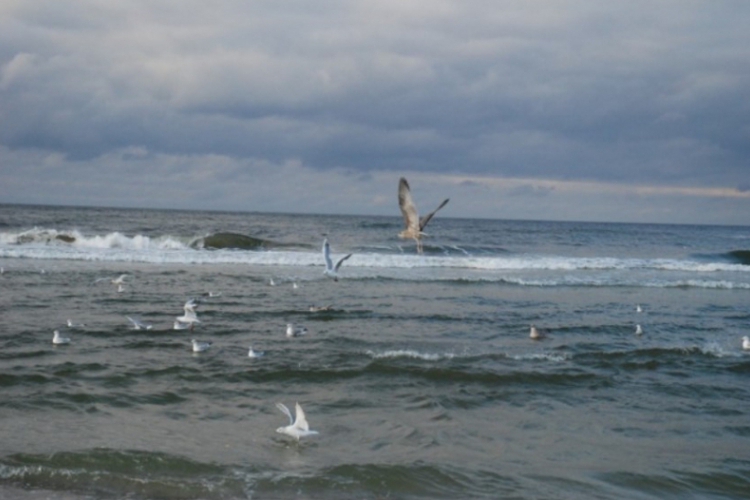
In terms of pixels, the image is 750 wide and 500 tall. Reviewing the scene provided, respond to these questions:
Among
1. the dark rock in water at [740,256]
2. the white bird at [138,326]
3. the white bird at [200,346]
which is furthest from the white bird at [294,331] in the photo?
the dark rock in water at [740,256]

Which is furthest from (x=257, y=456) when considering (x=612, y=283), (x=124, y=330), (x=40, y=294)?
(x=612, y=283)

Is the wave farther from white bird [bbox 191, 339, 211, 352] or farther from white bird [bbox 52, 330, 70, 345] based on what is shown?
white bird [bbox 52, 330, 70, 345]

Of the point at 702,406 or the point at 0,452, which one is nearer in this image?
the point at 0,452

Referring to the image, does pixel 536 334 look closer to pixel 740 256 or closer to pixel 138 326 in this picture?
pixel 138 326

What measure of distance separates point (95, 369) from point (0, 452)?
3751 millimetres

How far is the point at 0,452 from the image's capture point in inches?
304

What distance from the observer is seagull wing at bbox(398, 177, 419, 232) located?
1165cm

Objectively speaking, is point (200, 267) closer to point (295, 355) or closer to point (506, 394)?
point (295, 355)

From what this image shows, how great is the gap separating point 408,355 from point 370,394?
2.47 m

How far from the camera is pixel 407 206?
38.6ft

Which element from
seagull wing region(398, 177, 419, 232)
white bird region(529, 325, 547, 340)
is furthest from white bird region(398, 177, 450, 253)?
white bird region(529, 325, 547, 340)

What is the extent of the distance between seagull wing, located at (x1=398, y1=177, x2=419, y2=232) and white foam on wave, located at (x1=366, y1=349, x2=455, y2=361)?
2307 millimetres

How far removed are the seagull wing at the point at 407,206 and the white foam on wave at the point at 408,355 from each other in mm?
2307

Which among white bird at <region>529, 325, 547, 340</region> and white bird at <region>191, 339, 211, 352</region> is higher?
white bird at <region>529, 325, 547, 340</region>
